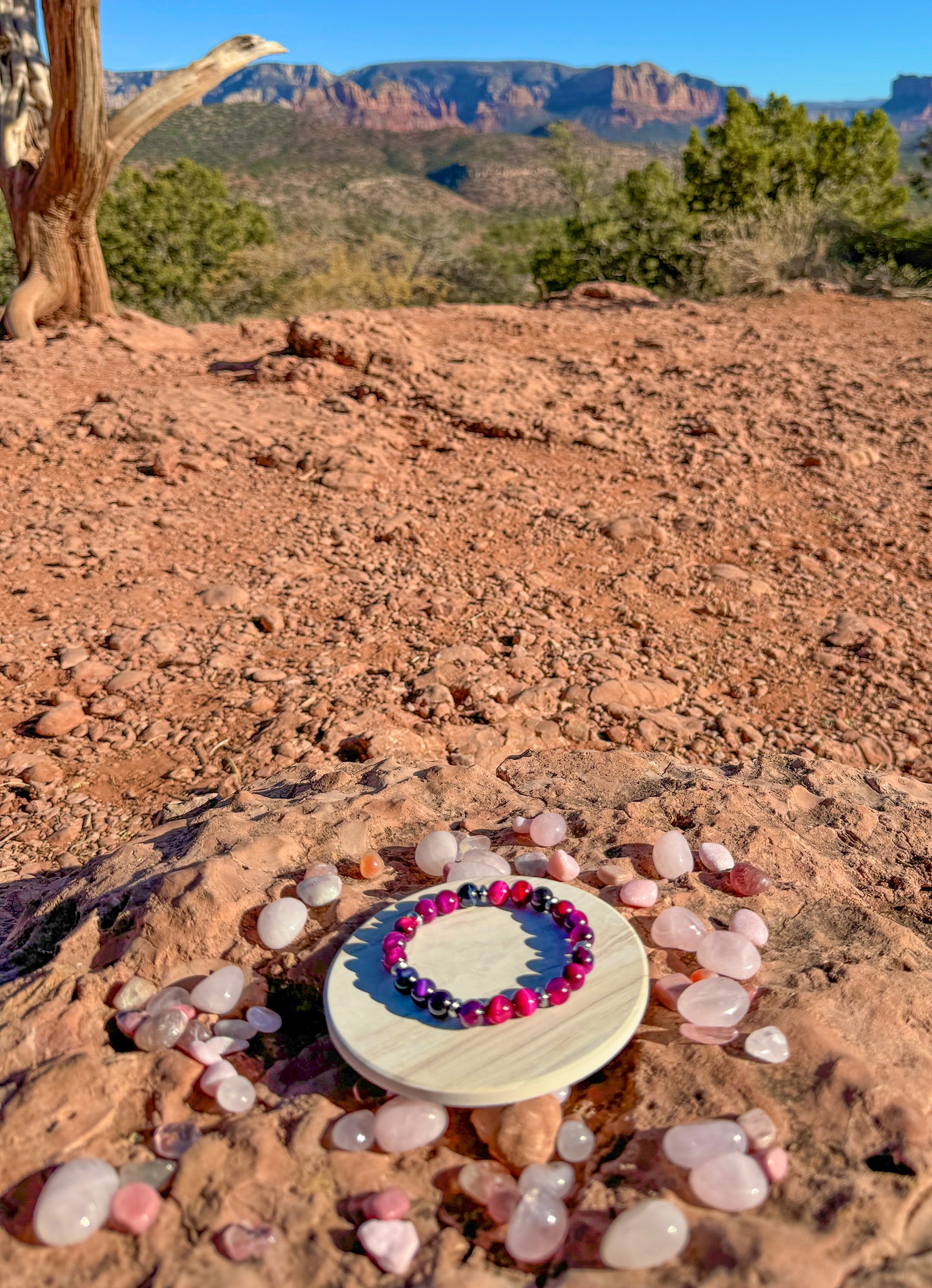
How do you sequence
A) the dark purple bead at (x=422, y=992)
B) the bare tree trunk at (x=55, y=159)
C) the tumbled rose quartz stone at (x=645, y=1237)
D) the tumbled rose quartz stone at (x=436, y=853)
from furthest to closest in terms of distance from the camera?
the bare tree trunk at (x=55, y=159), the tumbled rose quartz stone at (x=436, y=853), the dark purple bead at (x=422, y=992), the tumbled rose quartz stone at (x=645, y=1237)

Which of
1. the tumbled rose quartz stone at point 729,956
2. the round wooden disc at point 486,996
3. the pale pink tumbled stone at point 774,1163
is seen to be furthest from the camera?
the tumbled rose quartz stone at point 729,956

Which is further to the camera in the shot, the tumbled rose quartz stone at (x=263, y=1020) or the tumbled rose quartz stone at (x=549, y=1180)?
the tumbled rose quartz stone at (x=263, y=1020)

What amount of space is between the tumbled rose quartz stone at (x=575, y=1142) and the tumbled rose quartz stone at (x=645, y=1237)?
12 centimetres

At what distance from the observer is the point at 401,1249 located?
102 centimetres

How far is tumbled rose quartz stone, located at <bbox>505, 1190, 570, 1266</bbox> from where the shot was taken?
3.34ft

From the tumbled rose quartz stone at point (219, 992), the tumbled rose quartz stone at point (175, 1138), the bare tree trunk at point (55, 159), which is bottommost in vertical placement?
the tumbled rose quartz stone at point (175, 1138)

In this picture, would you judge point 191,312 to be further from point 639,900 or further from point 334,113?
point 334,113

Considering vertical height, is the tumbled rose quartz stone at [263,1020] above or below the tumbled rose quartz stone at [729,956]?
below

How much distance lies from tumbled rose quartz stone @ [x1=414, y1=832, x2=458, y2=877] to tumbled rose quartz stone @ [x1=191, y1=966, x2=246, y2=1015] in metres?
0.42

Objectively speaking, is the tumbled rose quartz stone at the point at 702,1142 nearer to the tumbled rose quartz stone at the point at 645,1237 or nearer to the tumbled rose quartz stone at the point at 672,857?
the tumbled rose quartz stone at the point at 645,1237

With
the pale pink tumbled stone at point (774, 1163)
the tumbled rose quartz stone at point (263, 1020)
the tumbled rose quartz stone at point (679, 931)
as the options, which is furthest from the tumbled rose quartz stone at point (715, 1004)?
the tumbled rose quartz stone at point (263, 1020)

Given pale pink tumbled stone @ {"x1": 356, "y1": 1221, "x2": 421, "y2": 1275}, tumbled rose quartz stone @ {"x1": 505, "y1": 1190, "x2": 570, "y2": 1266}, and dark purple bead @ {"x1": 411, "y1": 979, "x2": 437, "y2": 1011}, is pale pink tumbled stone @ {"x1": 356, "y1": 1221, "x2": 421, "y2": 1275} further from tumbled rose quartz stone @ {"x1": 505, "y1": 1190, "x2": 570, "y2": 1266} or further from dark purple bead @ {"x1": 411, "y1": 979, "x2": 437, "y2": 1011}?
dark purple bead @ {"x1": 411, "y1": 979, "x2": 437, "y2": 1011}

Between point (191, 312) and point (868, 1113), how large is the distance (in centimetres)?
1592

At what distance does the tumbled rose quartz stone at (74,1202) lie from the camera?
103 cm
